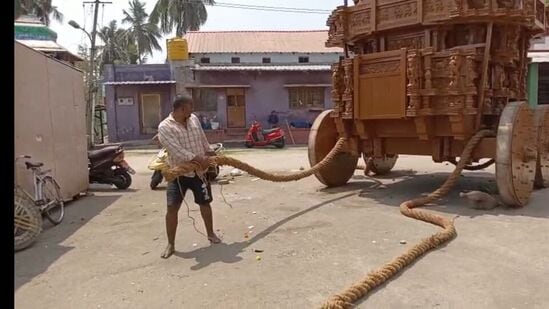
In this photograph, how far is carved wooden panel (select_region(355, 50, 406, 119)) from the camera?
711cm

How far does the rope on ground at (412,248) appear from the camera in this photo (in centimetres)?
352

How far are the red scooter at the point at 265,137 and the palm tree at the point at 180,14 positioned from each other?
1769 cm

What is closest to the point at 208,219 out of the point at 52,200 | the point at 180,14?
the point at 52,200

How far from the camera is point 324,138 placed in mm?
8891

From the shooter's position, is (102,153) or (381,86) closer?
(381,86)

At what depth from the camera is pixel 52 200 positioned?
6984 mm

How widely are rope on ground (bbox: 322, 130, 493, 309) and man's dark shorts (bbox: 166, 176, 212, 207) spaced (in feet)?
6.68

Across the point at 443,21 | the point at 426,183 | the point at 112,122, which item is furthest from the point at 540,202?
the point at 112,122

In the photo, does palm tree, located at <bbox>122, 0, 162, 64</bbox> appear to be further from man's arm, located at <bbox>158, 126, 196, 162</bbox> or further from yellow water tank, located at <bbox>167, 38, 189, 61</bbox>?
man's arm, located at <bbox>158, 126, 196, 162</bbox>

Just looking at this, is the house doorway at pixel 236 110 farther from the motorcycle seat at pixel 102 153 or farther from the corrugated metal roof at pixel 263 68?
the motorcycle seat at pixel 102 153

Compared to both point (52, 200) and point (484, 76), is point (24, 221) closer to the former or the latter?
point (52, 200)

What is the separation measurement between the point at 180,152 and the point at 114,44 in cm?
4106

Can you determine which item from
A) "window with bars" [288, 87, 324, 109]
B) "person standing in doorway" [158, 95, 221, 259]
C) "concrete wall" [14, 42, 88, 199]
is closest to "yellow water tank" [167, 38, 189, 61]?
"window with bars" [288, 87, 324, 109]
